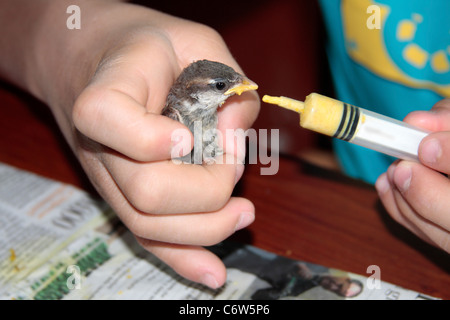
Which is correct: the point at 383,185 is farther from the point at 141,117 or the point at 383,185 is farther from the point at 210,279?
the point at 141,117

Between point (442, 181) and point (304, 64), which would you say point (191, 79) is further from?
point (304, 64)

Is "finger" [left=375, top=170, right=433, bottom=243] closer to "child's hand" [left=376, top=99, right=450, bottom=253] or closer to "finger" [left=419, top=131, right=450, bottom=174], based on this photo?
"child's hand" [left=376, top=99, right=450, bottom=253]

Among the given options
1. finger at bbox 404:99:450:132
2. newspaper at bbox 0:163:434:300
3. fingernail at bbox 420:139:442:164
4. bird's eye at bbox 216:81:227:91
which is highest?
bird's eye at bbox 216:81:227:91

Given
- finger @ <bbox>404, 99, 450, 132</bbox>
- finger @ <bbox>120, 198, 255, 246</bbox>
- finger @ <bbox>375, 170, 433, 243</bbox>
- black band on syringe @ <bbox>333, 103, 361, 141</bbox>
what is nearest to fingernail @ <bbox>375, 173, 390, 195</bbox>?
finger @ <bbox>375, 170, 433, 243</bbox>

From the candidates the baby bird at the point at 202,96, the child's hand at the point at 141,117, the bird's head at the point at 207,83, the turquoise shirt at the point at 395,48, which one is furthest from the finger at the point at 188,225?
the turquoise shirt at the point at 395,48

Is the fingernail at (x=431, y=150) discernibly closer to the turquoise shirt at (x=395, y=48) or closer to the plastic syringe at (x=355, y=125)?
the plastic syringe at (x=355, y=125)

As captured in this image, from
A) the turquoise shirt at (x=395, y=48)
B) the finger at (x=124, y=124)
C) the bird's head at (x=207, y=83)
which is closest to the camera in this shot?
the finger at (x=124, y=124)
